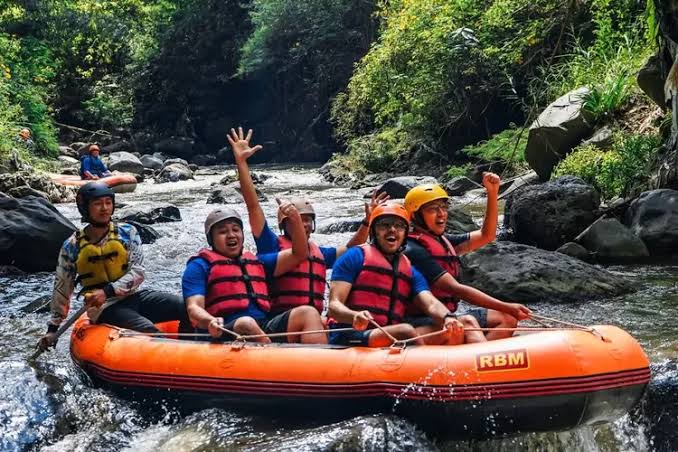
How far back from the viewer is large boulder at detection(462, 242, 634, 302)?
621cm

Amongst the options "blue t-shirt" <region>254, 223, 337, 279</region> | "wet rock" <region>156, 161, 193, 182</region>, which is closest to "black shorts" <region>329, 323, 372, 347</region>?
"blue t-shirt" <region>254, 223, 337, 279</region>

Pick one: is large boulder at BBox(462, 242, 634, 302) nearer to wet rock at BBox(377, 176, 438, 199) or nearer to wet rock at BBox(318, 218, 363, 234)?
wet rock at BBox(318, 218, 363, 234)

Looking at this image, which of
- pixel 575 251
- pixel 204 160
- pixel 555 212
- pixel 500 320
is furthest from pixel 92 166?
pixel 500 320

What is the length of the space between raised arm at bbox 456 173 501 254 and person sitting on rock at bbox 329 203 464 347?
818mm

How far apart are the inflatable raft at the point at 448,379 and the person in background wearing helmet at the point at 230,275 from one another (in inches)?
13.8

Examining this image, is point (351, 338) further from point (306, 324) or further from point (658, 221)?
point (658, 221)

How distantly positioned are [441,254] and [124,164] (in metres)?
17.7

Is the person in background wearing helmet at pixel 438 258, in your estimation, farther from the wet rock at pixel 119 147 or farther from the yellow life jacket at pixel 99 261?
the wet rock at pixel 119 147

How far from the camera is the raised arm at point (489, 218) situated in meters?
4.67

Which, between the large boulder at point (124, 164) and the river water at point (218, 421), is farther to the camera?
the large boulder at point (124, 164)

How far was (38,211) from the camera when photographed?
841 centimetres

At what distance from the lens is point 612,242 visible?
7.59 meters

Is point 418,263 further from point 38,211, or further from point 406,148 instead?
point 406,148

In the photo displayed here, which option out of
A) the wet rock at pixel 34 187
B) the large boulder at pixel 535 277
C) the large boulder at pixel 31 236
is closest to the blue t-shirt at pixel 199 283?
the large boulder at pixel 535 277
